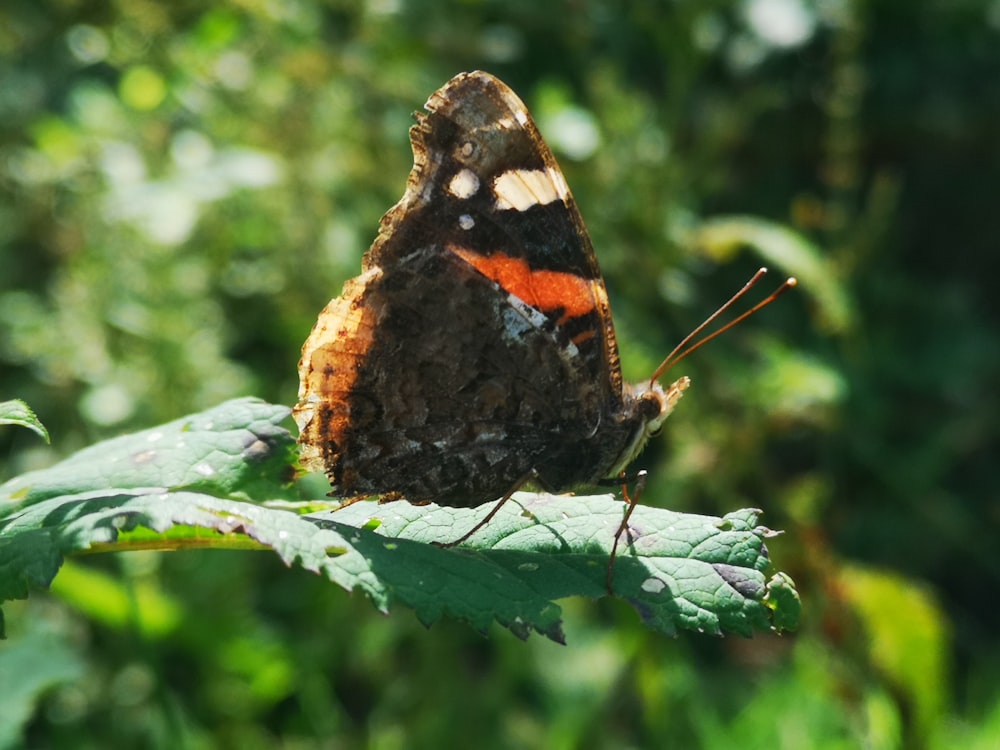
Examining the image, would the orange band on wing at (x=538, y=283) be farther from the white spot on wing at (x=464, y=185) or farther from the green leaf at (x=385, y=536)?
the green leaf at (x=385, y=536)

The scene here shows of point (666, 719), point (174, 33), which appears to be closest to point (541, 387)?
point (666, 719)

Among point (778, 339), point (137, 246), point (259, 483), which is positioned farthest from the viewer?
point (778, 339)

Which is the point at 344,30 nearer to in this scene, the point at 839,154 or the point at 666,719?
the point at 839,154

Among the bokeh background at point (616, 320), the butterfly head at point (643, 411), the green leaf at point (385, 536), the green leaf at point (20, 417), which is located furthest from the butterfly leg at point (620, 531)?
the bokeh background at point (616, 320)

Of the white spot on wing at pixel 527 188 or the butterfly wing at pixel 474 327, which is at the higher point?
the white spot on wing at pixel 527 188

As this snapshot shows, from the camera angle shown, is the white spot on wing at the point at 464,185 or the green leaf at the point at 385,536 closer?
the green leaf at the point at 385,536

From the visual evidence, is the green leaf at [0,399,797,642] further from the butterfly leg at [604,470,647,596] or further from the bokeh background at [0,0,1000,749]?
the bokeh background at [0,0,1000,749]

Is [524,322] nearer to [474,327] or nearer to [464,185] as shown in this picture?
[474,327]
